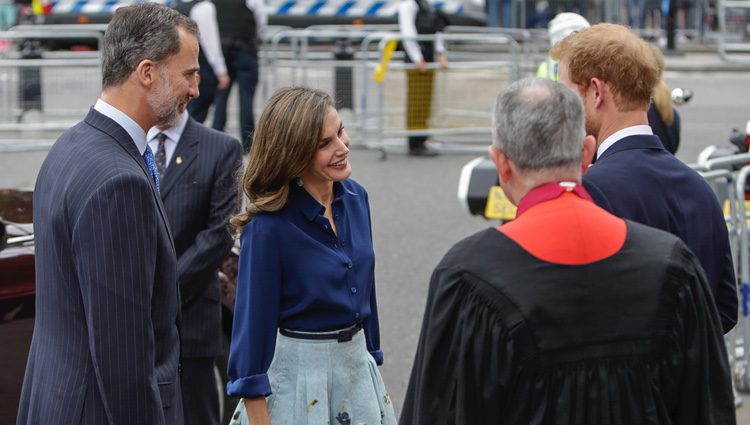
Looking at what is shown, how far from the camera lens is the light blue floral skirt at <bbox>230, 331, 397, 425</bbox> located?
3.71 meters

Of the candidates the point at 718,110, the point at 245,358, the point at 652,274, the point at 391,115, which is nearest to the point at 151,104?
the point at 245,358

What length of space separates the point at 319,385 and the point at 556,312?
1291 millimetres

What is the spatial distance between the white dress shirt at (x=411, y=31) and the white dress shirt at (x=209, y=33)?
2.13 m

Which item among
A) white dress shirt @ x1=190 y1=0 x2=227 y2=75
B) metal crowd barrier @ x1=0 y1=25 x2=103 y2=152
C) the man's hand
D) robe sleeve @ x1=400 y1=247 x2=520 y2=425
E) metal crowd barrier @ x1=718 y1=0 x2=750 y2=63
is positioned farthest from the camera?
metal crowd barrier @ x1=718 y1=0 x2=750 y2=63

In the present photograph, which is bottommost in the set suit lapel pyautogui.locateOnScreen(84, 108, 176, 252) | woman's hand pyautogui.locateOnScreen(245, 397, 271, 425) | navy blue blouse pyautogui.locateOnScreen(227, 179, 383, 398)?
woman's hand pyautogui.locateOnScreen(245, 397, 271, 425)

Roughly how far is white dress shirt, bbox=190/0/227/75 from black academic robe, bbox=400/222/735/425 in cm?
958

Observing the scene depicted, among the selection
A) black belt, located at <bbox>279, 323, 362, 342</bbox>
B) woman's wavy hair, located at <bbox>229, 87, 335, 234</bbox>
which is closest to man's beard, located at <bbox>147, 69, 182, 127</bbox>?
woman's wavy hair, located at <bbox>229, 87, 335, 234</bbox>

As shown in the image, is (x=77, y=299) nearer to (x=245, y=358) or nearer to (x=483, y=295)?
(x=245, y=358)

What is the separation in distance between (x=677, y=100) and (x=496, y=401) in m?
3.69

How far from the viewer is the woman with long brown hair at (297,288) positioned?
3.68 m

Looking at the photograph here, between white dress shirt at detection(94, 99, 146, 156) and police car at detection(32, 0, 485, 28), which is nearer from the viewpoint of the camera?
white dress shirt at detection(94, 99, 146, 156)

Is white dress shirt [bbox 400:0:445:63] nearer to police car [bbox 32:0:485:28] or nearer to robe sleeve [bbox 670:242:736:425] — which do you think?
police car [bbox 32:0:485:28]

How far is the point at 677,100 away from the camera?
5930 mm

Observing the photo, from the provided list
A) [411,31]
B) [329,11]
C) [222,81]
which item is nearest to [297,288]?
[222,81]
